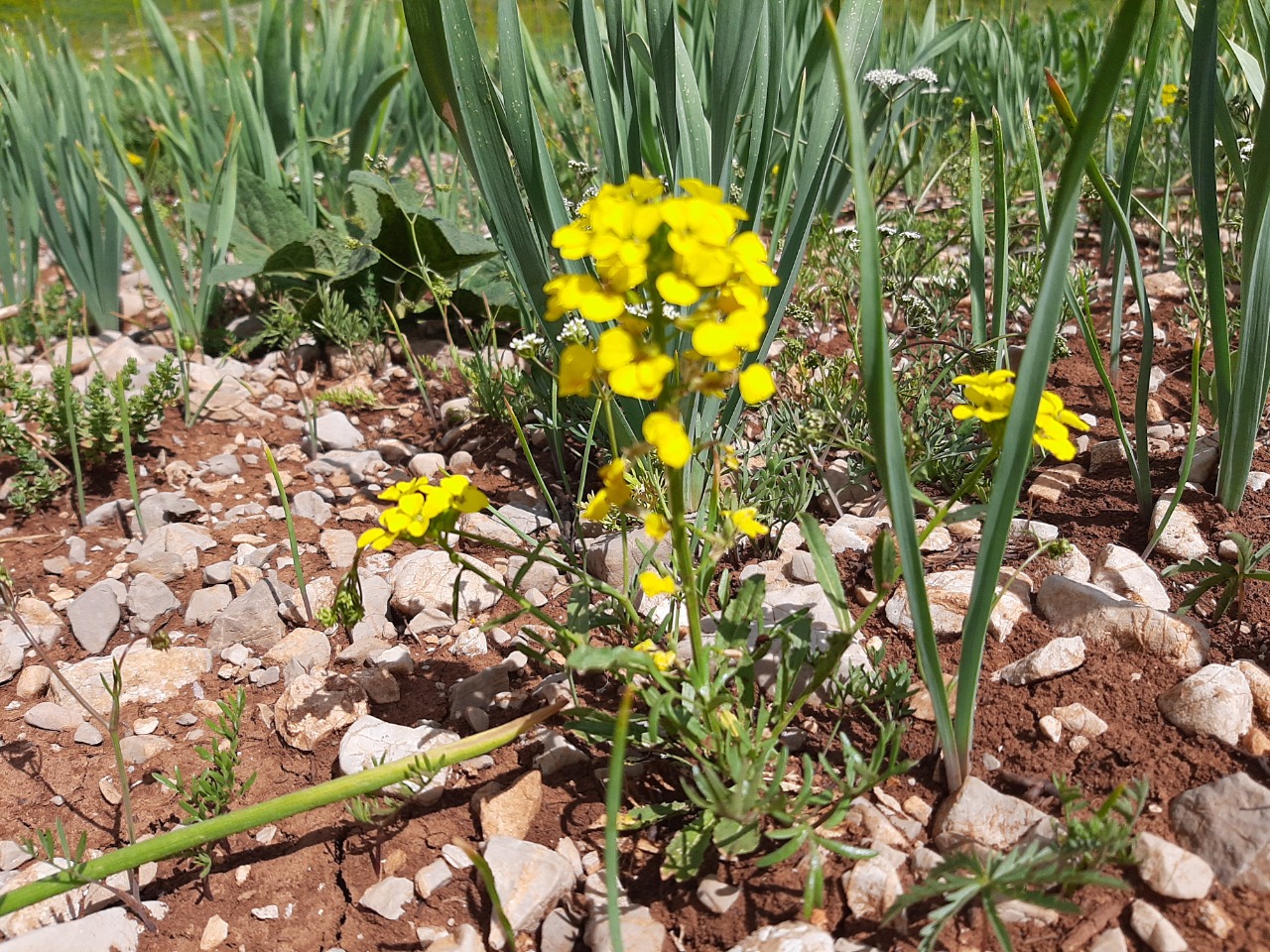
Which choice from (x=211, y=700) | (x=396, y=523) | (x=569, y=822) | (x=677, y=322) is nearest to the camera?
(x=677, y=322)

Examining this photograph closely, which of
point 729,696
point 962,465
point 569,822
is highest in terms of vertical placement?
point 729,696

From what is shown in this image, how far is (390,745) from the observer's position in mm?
1393

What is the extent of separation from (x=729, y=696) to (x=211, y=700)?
36.8 inches

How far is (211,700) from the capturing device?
5.24 ft

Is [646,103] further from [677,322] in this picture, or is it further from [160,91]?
[160,91]

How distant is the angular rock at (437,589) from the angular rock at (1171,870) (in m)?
1.06

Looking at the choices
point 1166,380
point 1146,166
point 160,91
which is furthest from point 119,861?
point 1146,166

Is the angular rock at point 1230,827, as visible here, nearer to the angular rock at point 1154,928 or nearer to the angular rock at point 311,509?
the angular rock at point 1154,928

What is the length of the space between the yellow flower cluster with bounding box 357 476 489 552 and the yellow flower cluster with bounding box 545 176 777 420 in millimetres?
255

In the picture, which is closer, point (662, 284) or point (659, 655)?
point (662, 284)

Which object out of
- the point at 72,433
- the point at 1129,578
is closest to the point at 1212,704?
the point at 1129,578

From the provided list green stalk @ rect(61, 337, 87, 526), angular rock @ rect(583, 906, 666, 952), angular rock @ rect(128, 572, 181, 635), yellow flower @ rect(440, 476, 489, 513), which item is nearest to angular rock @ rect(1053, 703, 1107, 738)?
angular rock @ rect(583, 906, 666, 952)

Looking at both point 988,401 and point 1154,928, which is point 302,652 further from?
point 1154,928

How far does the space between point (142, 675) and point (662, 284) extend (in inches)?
48.5
